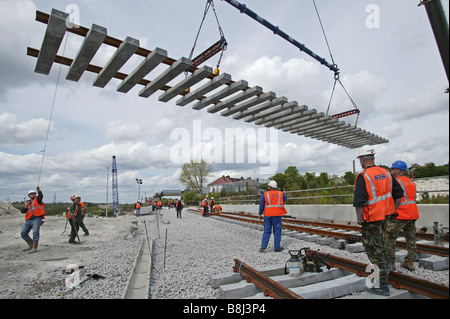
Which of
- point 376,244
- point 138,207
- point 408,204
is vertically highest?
point 408,204

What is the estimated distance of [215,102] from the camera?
7211mm

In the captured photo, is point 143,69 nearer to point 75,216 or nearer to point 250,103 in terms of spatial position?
point 250,103

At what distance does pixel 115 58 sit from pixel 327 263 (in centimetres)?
508

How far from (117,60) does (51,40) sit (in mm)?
1016

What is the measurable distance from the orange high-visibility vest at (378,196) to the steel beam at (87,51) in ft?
14.6

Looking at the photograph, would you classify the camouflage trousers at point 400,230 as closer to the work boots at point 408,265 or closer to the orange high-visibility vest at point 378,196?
the work boots at point 408,265

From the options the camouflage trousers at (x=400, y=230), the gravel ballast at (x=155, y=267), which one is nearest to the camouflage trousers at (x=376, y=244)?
the gravel ballast at (x=155, y=267)

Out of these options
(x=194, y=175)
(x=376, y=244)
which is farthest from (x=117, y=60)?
(x=194, y=175)

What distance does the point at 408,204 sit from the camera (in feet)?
15.1

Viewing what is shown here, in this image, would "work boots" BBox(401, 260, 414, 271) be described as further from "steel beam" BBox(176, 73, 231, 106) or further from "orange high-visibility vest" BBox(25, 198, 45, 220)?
"orange high-visibility vest" BBox(25, 198, 45, 220)

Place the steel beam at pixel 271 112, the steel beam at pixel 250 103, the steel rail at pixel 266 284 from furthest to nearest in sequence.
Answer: the steel beam at pixel 271 112 < the steel beam at pixel 250 103 < the steel rail at pixel 266 284

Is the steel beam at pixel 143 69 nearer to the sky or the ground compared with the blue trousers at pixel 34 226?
nearer to the sky

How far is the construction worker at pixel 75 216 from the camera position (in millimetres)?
10609

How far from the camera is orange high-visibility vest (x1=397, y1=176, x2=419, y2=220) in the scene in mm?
4551
